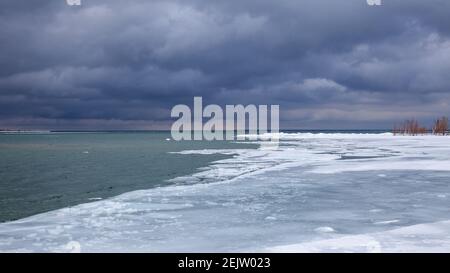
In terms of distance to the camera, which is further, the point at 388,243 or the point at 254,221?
the point at 254,221

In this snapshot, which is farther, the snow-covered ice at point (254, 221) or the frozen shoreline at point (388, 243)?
the snow-covered ice at point (254, 221)

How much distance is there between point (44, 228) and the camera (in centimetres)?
682

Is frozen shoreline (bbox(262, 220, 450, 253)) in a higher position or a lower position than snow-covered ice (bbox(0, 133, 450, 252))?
higher

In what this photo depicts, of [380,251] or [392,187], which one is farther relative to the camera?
[392,187]

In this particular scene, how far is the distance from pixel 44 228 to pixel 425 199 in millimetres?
8024

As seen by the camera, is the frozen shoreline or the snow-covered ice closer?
the frozen shoreline

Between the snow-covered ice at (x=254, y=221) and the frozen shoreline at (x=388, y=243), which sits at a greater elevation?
the frozen shoreline at (x=388, y=243)

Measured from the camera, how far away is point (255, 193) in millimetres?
10398
